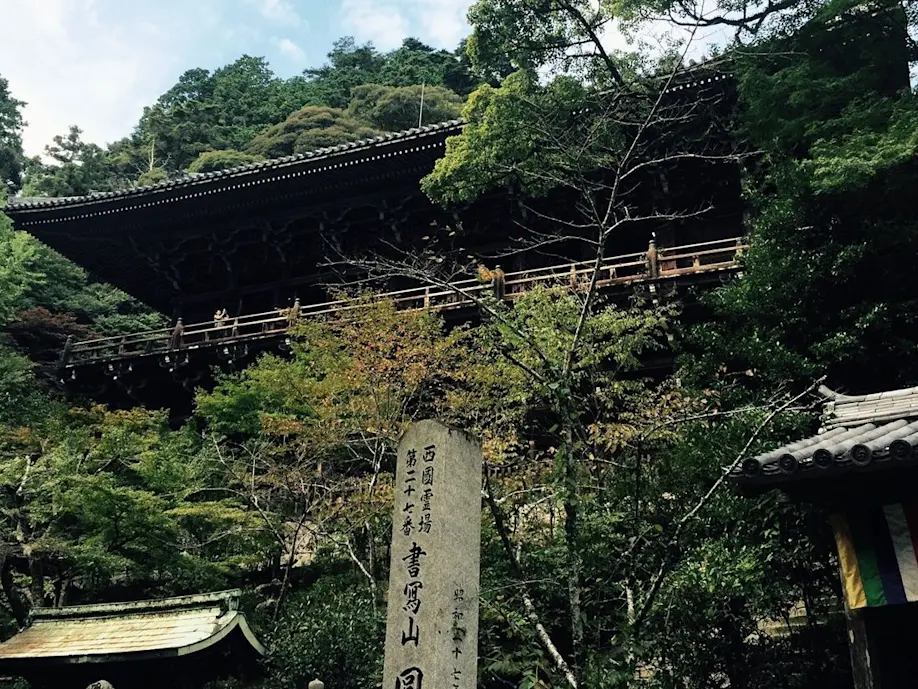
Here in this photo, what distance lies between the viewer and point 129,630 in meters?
9.56

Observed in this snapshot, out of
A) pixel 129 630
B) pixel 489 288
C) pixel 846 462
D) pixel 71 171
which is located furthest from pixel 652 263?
pixel 71 171

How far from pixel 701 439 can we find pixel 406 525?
4.21 m

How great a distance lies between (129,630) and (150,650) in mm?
800

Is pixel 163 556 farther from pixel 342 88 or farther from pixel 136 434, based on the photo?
pixel 342 88

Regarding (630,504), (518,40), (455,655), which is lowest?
(455,655)

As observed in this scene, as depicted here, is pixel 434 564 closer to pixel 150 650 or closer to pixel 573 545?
pixel 573 545

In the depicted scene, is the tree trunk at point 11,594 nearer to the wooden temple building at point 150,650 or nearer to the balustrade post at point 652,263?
the wooden temple building at point 150,650

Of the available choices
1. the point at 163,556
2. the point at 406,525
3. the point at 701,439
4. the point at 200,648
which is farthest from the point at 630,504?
the point at 163,556

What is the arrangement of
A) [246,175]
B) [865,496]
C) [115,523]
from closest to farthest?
[865,496] < [115,523] < [246,175]

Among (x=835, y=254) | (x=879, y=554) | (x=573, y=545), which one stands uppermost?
(x=835, y=254)

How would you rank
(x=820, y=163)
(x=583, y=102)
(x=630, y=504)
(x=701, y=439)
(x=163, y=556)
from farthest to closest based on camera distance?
(x=583, y=102) → (x=163, y=556) → (x=820, y=163) → (x=701, y=439) → (x=630, y=504)

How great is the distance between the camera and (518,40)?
1421 cm

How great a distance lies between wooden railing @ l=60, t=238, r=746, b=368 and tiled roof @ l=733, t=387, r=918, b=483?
5832 millimetres

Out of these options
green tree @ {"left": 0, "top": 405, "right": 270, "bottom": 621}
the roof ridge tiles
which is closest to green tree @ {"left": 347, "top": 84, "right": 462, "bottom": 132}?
green tree @ {"left": 0, "top": 405, "right": 270, "bottom": 621}
